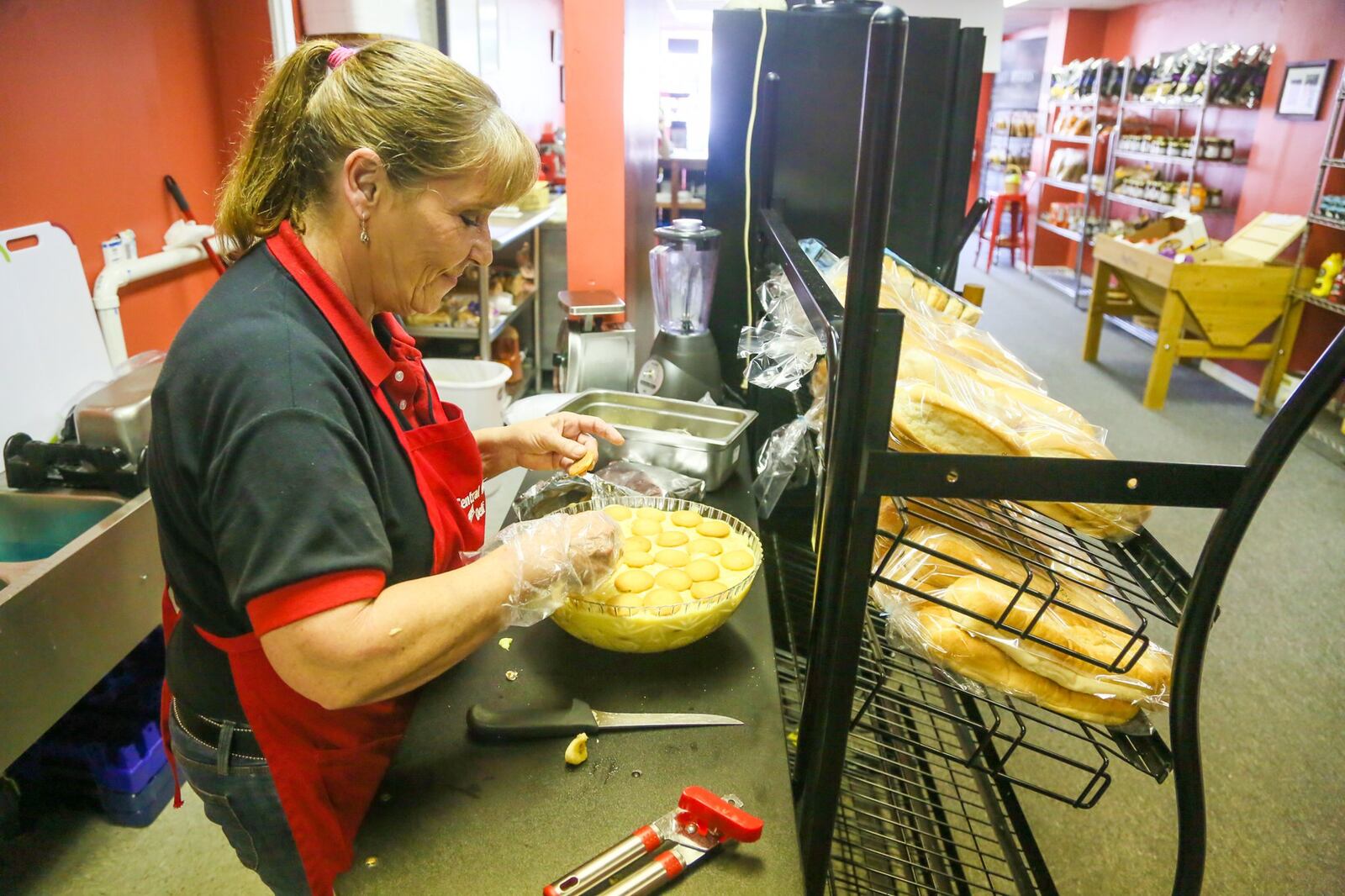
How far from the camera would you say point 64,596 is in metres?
1.61

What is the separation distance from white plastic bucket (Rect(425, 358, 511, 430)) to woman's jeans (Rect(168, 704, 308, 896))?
5.50 feet

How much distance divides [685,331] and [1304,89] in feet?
17.3

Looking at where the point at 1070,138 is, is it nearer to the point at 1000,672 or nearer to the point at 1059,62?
the point at 1059,62

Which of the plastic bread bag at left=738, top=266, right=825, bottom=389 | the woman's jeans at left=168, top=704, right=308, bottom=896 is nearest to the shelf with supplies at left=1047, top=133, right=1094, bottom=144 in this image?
the plastic bread bag at left=738, top=266, right=825, bottom=389

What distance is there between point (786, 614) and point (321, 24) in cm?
268

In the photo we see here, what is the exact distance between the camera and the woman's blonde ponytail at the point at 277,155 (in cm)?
88

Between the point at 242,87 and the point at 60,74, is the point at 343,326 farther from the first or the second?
the point at 242,87

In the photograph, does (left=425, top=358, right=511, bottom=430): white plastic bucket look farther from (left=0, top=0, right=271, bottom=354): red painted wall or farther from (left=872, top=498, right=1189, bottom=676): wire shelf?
(left=872, top=498, right=1189, bottom=676): wire shelf

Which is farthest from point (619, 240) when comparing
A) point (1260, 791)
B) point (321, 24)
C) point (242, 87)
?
point (1260, 791)

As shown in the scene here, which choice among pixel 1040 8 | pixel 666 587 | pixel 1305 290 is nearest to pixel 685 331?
pixel 666 587

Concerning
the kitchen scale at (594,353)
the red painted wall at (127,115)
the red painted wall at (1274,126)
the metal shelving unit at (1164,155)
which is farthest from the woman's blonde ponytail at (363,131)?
the metal shelving unit at (1164,155)

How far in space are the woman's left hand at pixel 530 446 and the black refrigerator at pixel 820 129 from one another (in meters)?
0.66

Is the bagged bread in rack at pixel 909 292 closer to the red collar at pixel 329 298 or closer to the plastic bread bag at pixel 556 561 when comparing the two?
the plastic bread bag at pixel 556 561

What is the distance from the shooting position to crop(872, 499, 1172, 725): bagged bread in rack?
837mm
